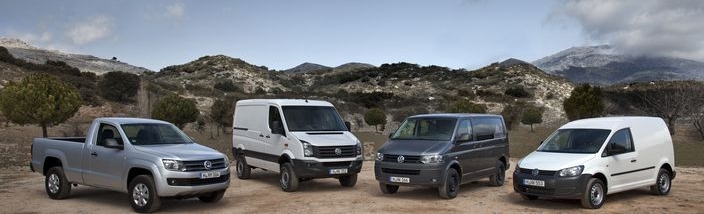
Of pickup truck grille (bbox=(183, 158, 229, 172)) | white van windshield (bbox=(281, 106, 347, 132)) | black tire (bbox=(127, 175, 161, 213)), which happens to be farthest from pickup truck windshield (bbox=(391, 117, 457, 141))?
black tire (bbox=(127, 175, 161, 213))

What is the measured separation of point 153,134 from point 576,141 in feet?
27.6

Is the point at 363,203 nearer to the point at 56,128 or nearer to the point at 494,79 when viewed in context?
the point at 56,128

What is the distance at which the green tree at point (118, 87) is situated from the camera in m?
52.6

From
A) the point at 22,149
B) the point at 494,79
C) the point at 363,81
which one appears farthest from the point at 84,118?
the point at 494,79

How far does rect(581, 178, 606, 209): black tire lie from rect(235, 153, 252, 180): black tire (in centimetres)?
878

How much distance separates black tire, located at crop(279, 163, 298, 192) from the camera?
13.7 meters

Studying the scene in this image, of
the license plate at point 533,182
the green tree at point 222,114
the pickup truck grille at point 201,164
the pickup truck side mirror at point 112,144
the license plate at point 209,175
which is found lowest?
the license plate at point 533,182

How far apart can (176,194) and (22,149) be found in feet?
55.5

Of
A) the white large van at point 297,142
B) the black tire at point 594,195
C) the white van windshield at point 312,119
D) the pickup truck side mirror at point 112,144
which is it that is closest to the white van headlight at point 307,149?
the white large van at point 297,142

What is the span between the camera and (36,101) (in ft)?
79.4

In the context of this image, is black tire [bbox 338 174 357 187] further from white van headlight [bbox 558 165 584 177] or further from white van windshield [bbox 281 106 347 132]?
white van headlight [bbox 558 165 584 177]

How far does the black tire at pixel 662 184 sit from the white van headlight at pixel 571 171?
283 centimetres

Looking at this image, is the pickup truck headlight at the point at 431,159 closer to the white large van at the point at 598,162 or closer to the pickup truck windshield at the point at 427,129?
the pickup truck windshield at the point at 427,129

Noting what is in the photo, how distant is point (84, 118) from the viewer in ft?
139
